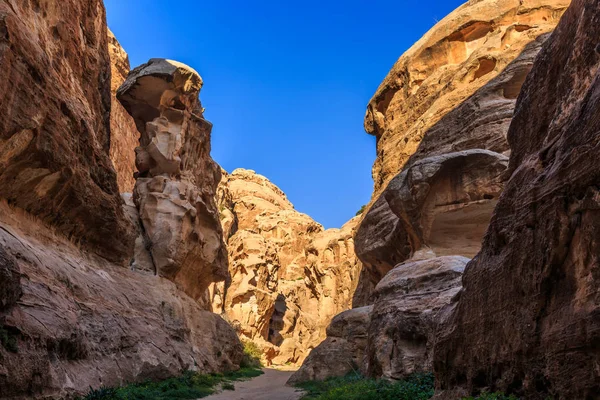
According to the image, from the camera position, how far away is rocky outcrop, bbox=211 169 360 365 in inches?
2029

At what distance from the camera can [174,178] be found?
27.8 m

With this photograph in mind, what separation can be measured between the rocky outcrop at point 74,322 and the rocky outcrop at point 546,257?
25.1 ft

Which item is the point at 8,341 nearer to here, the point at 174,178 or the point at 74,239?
the point at 74,239

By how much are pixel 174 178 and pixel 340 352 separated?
46.3 feet

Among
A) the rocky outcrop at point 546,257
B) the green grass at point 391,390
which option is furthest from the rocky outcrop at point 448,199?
the rocky outcrop at point 546,257

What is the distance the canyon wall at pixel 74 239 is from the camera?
10.0 m

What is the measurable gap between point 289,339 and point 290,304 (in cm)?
691

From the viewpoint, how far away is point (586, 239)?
497 cm

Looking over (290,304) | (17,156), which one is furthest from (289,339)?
(17,156)

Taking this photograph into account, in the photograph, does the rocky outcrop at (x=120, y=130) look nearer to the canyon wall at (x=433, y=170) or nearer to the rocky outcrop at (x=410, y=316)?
→ the canyon wall at (x=433, y=170)

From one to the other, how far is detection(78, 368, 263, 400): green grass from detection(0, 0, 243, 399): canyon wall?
60 cm

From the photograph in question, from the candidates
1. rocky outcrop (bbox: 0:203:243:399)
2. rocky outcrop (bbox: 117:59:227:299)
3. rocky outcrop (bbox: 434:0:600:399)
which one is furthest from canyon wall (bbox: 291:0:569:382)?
rocky outcrop (bbox: 117:59:227:299)

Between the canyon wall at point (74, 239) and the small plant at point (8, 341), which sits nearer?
the small plant at point (8, 341)

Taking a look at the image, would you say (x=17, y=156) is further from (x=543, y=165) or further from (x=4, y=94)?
(x=543, y=165)
